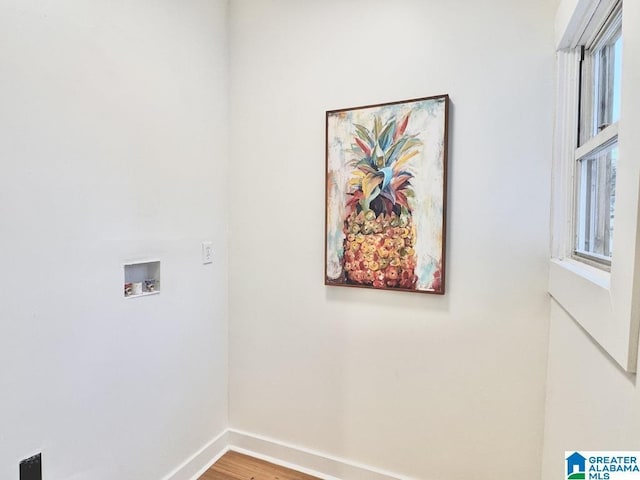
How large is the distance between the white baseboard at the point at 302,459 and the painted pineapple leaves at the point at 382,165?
1.31 m

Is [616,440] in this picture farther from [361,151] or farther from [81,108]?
[81,108]

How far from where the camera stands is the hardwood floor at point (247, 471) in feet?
5.99

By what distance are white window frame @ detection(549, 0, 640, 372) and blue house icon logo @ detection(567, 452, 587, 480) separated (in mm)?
351

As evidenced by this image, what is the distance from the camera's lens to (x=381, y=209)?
64.9 inches

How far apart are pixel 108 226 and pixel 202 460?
1367 millimetres

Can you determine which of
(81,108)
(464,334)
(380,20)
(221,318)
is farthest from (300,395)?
(380,20)

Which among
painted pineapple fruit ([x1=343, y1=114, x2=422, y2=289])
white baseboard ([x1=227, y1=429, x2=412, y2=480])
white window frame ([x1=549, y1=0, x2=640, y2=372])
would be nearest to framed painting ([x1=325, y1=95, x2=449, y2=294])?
painted pineapple fruit ([x1=343, y1=114, x2=422, y2=289])

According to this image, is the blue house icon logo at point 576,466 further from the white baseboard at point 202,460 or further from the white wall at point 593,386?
the white baseboard at point 202,460

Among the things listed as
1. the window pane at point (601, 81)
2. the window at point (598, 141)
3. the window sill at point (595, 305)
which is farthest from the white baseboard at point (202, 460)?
the window pane at point (601, 81)

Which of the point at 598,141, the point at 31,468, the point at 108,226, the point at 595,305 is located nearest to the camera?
the point at 595,305

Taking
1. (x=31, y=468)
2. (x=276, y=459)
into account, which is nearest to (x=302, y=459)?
(x=276, y=459)

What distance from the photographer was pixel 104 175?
1.37 metres

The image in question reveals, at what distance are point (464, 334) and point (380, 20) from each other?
1.53 metres
